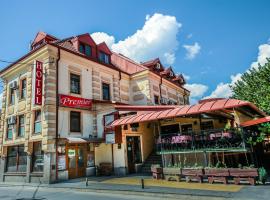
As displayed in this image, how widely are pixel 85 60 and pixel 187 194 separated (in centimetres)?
1377

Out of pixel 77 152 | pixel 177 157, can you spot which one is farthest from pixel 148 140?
pixel 77 152

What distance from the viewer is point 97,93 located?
19.7m

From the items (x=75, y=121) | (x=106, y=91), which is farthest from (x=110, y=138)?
(x=106, y=91)

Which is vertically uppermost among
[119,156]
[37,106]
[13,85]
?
[13,85]

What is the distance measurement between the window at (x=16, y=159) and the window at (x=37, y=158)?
143 centimetres

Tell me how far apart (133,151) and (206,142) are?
7307 mm

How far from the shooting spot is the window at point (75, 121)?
56.2ft

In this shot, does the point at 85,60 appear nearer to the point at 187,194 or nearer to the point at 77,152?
the point at 77,152

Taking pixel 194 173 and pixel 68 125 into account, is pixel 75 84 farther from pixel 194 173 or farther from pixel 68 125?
pixel 194 173

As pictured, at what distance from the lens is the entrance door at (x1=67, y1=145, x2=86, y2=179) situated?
1603 centimetres

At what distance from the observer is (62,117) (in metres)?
16.4

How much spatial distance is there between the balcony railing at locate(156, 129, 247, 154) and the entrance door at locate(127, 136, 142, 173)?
400 cm

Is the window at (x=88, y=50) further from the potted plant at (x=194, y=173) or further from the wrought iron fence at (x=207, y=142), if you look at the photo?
the potted plant at (x=194, y=173)

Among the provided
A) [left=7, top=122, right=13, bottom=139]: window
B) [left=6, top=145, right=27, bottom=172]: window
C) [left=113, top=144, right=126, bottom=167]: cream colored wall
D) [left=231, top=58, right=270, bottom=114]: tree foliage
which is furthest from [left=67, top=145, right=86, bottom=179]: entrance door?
[left=231, top=58, right=270, bottom=114]: tree foliage
